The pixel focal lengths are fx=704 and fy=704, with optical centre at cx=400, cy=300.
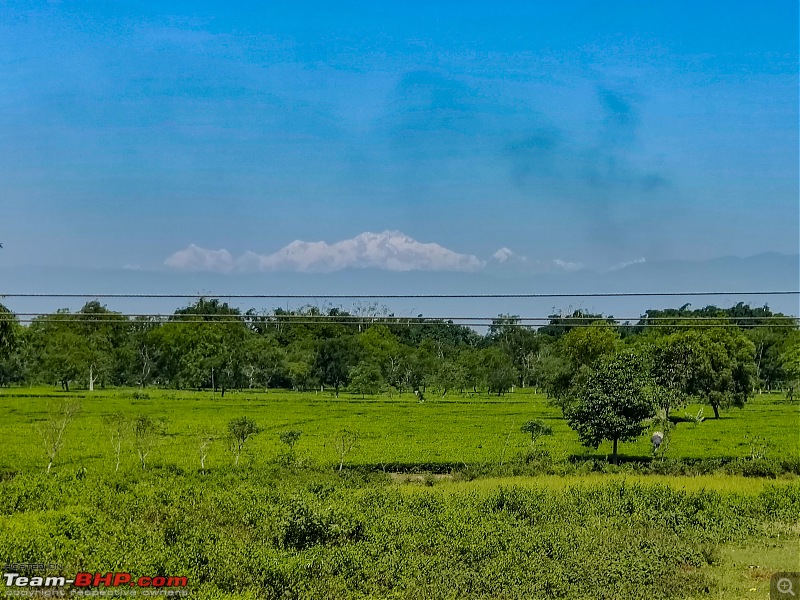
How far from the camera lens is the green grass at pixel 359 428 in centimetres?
1756

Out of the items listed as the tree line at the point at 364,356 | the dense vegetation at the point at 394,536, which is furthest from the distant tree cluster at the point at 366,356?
the dense vegetation at the point at 394,536

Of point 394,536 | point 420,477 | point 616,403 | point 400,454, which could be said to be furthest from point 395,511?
point 616,403

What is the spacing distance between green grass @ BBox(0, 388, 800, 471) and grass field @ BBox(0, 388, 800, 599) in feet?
0.26

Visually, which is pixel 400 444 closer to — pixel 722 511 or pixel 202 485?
pixel 202 485

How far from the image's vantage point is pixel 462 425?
67.4 feet

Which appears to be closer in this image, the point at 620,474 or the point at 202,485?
the point at 202,485

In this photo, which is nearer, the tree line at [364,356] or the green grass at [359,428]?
the green grass at [359,428]

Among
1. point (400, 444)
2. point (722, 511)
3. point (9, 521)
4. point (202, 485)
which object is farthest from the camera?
point (400, 444)

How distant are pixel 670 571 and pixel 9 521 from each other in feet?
27.4

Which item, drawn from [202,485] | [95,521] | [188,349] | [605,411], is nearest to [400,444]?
[605,411]

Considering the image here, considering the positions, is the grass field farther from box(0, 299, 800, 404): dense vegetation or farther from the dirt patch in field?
box(0, 299, 800, 404): dense vegetation

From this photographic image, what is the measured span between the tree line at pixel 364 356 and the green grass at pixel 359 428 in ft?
1.86

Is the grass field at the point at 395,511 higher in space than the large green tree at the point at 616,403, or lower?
lower

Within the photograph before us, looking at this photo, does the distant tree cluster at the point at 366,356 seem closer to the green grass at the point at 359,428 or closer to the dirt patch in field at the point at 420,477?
the green grass at the point at 359,428
